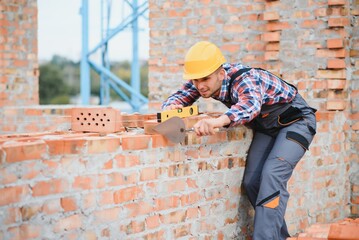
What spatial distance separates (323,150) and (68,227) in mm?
2797

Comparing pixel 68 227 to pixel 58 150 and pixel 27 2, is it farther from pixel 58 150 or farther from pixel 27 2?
pixel 27 2

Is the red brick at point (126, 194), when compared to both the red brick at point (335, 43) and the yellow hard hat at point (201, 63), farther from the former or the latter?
the red brick at point (335, 43)

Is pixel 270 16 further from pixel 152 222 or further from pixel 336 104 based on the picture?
pixel 152 222

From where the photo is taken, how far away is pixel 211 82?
4.01 m

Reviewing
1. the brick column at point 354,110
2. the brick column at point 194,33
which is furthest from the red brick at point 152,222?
the brick column at point 194,33

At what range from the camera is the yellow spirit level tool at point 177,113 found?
3.77m

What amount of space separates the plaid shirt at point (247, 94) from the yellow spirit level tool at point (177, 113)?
231mm

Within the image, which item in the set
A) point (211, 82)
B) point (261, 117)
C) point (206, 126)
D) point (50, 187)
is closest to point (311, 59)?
point (261, 117)

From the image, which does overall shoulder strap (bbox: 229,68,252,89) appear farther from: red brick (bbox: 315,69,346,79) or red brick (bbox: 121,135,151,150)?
red brick (bbox: 315,69,346,79)

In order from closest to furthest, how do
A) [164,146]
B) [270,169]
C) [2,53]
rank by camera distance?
1. [164,146]
2. [270,169]
3. [2,53]

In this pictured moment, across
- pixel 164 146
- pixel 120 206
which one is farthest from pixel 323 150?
pixel 120 206

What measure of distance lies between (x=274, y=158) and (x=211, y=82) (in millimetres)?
649

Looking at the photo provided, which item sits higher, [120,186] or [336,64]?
[336,64]

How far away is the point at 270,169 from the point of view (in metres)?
4.07
